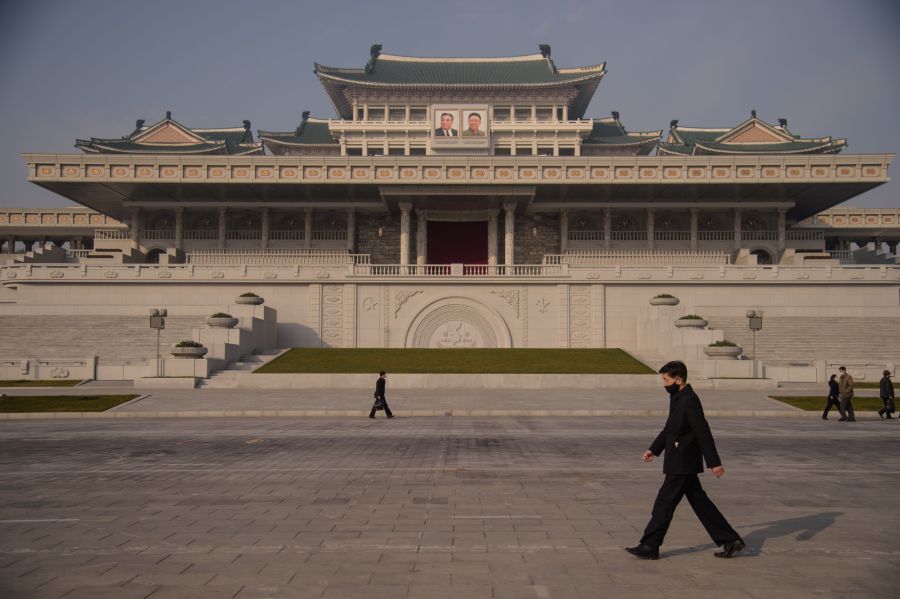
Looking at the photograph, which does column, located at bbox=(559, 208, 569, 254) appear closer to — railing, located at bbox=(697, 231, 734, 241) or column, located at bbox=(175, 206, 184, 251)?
railing, located at bbox=(697, 231, 734, 241)

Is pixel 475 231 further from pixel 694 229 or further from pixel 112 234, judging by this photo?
pixel 112 234

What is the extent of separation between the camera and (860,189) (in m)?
45.5

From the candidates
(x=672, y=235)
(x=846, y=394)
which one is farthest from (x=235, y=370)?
(x=672, y=235)

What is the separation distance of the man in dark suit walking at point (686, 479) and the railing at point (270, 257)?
3960 cm

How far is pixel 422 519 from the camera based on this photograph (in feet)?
25.4

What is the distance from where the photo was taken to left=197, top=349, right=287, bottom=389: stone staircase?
2652 cm

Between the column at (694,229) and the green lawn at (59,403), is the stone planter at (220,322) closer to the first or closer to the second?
the green lawn at (59,403)

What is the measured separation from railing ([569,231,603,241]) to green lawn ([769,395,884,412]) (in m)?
26.9

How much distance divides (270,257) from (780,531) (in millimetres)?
42681

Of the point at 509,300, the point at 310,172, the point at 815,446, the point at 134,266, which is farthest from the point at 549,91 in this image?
the point at 815,446

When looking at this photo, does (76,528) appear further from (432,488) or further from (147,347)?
(147,347)

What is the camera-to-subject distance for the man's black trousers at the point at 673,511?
627cm

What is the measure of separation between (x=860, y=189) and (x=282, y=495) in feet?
155

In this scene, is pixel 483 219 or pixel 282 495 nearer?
pixel 282 495
